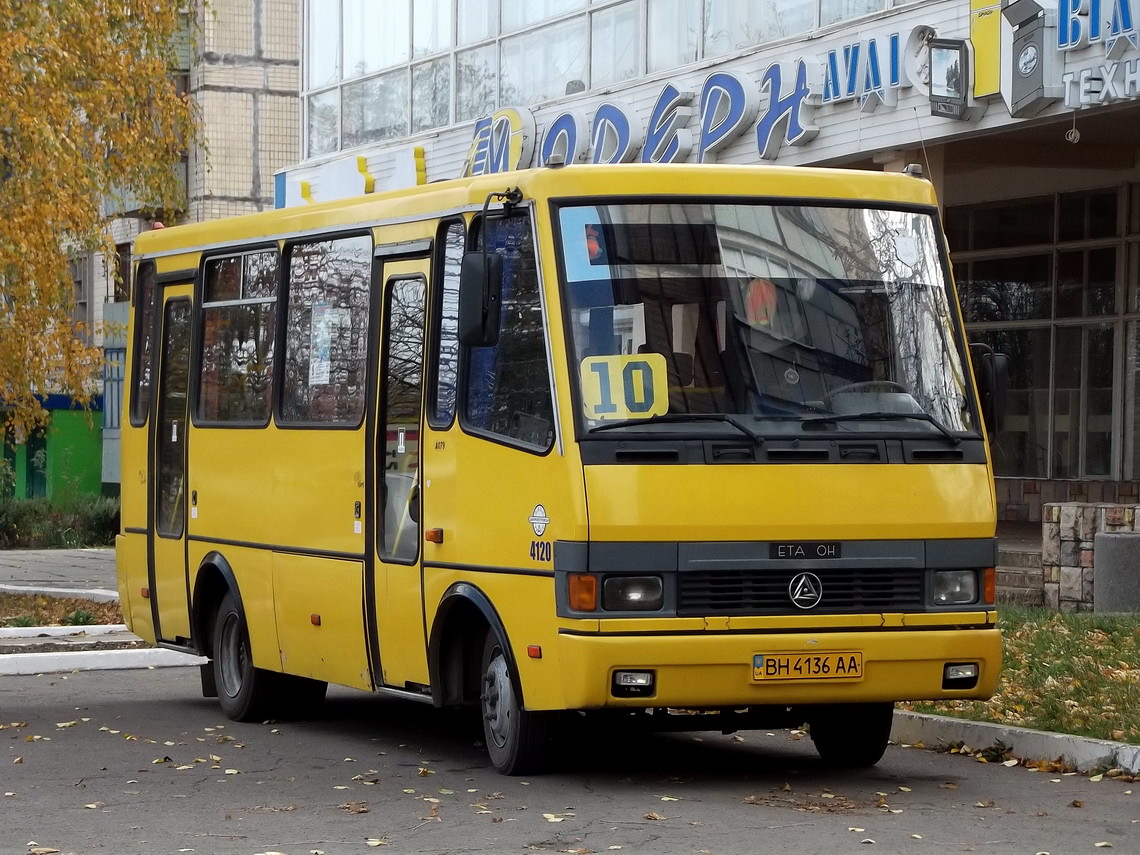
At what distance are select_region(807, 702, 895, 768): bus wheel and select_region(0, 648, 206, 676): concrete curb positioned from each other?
654 centimetres

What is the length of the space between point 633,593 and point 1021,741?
2698mm

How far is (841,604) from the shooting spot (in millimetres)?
9430

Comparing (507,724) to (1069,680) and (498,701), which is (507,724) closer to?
(498,701)

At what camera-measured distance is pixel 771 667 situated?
30.4 feet

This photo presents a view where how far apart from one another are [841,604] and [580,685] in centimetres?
124

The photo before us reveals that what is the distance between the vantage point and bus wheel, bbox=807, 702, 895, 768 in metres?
10.3

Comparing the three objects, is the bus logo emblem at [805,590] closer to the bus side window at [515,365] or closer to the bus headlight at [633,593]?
the bus headlight at [633,593]

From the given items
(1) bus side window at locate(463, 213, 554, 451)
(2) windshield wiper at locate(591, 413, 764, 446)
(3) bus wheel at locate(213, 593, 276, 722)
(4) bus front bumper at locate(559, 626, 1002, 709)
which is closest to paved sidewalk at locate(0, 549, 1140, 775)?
(4) bus front bumper at locate(559, 626, 1002, 709)

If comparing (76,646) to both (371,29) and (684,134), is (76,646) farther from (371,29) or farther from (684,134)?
(371,29)

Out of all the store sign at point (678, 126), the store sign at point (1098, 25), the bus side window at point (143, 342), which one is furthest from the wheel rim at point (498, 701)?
the store sign at point (678, 126)

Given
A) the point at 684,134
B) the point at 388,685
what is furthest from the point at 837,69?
the point at 388,685

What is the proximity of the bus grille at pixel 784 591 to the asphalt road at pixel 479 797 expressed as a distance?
2.72 feet

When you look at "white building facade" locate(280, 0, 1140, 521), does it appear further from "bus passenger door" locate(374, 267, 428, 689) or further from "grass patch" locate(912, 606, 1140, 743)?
"bus passenger door" locate(374, 267, 428, 689)

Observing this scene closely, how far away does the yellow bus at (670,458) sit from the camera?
921cm
